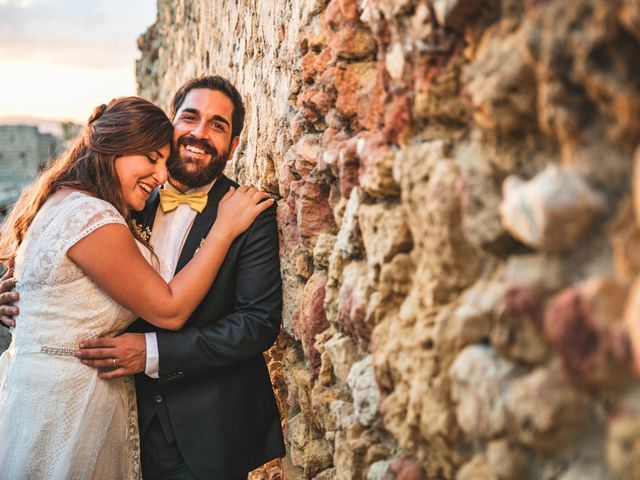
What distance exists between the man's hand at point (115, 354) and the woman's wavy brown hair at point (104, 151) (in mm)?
386

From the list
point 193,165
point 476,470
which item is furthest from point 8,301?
point 476,470

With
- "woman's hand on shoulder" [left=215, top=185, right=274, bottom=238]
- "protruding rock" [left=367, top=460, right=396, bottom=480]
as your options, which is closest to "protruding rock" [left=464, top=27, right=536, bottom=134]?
"protruding rock" [left=367, top=460, right=396, bottom=480]

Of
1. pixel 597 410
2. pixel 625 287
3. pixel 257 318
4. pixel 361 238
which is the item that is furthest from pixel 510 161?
pixel 257 318

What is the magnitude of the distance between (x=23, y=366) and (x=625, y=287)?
2.15 m

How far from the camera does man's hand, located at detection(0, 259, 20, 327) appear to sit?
250 centimetres

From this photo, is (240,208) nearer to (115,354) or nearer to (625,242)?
(115,354)

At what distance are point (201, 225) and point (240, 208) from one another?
7.1 inches

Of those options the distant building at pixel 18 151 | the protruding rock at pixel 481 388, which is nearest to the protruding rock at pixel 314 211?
the protruding rock at pixel 481 388

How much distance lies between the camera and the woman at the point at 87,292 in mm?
2332

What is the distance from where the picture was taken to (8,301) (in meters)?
2.54

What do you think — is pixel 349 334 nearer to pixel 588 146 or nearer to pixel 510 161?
pixel 510 161

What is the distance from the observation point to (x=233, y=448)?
2.56 meters

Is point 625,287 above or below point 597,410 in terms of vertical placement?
above

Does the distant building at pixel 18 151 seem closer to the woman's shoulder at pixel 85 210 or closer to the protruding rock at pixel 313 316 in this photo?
the woman's shoulder at pixel 85 210
